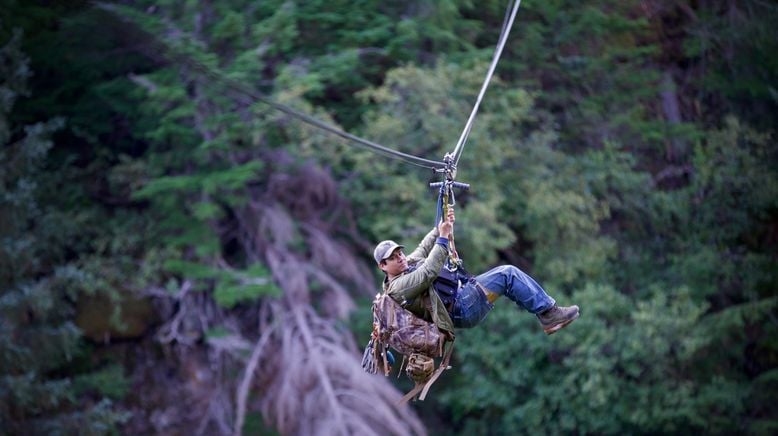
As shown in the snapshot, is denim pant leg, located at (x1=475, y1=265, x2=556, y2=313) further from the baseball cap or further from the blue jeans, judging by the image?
the baseball cap

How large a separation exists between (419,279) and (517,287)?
698 millimetres

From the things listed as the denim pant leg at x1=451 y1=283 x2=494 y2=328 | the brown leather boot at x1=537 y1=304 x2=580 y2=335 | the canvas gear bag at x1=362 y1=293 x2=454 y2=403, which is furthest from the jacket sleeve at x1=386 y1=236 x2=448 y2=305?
the brown leather boot at x1=537 y1=304 x2=580 y2=335

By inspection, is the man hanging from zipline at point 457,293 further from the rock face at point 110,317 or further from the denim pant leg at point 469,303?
the rock face at point 110,317

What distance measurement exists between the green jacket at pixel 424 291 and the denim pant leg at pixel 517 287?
0.33 m

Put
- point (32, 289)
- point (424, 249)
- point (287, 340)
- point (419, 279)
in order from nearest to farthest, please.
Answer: point (419, 279), point (424, 249), point (287, 340), point (32, 289)

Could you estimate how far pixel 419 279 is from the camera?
6074mm

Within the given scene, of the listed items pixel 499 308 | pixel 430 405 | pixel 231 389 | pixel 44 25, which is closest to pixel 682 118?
pixel 499 308

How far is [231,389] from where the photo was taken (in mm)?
14398

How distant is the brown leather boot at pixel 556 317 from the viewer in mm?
6473

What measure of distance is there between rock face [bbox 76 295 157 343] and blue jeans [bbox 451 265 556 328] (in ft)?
31.5

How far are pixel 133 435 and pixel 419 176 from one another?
5865mm

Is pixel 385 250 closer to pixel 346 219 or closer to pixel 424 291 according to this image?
pixel 424 291

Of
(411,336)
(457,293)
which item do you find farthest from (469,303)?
(411,336)

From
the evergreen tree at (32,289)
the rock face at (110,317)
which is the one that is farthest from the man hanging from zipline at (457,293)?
the rock face at (110,317)
